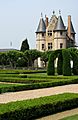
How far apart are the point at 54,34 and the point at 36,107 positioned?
66578mm

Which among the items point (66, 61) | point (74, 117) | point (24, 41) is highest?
point (24, 41)

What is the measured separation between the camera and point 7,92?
20016mm

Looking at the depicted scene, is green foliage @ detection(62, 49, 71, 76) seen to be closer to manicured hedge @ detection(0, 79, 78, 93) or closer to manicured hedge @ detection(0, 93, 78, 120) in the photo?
manicured hedge @ detection(0, 79, 78, 93)

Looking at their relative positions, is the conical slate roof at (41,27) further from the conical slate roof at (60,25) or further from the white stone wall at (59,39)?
the conical slate roof at (60,25)

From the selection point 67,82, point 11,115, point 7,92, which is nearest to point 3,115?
point 11,115

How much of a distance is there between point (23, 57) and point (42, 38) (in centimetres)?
1156

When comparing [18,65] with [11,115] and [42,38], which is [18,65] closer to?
[42,38]

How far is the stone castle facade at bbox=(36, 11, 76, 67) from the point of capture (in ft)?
250

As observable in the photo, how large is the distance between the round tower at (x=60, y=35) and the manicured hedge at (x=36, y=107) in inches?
2434

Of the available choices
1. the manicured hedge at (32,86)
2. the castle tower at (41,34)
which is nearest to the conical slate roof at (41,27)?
the castle tower at (41,34)

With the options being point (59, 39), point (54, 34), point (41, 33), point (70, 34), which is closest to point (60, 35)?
point (59, 39)

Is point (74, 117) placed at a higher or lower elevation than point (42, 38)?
lower

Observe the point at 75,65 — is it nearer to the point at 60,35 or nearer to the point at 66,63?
the point at 66,63

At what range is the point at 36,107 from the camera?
12062 mm
